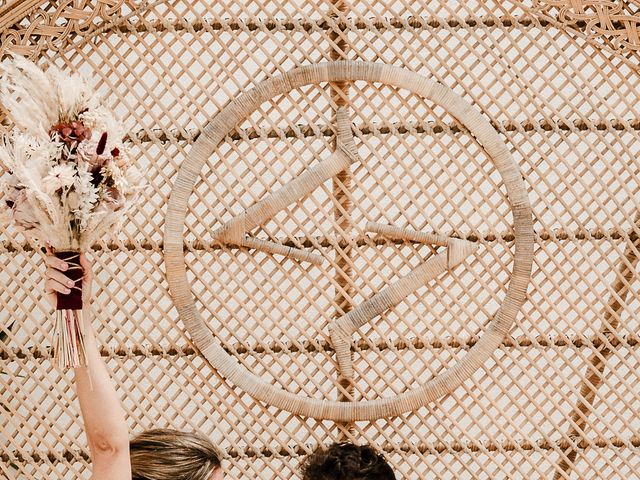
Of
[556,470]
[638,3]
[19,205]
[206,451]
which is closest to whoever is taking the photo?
[19,205]

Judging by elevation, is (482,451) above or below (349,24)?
below

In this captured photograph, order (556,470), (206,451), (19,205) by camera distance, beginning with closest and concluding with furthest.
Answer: (19,205), (206,451), (556,470)

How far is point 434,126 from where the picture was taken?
5.32 ft

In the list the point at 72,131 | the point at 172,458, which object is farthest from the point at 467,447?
the point at 72,131

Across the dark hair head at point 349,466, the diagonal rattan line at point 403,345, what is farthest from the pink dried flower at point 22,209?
the dark hair head at point 349,466

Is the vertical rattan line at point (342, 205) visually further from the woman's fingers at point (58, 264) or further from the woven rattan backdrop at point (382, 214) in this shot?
the woman's fingers at point (58, 264)

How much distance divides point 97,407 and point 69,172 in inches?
15.8

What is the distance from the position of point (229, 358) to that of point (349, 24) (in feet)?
3.10

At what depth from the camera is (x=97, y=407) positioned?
105 centimetres

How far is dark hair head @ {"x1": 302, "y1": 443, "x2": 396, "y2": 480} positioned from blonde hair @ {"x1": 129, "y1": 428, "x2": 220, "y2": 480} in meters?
0.28

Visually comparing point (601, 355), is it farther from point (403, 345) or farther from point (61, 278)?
point (61, 278)

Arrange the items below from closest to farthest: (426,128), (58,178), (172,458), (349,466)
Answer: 1. (58,178)
2. (172,458)
3. (349,466)
4. (426,128)

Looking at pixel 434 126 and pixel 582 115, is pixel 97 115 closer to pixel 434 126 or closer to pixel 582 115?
pixel 434 126

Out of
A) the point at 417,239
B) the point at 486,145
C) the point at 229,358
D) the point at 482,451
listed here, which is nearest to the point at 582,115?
the point at 486,145
